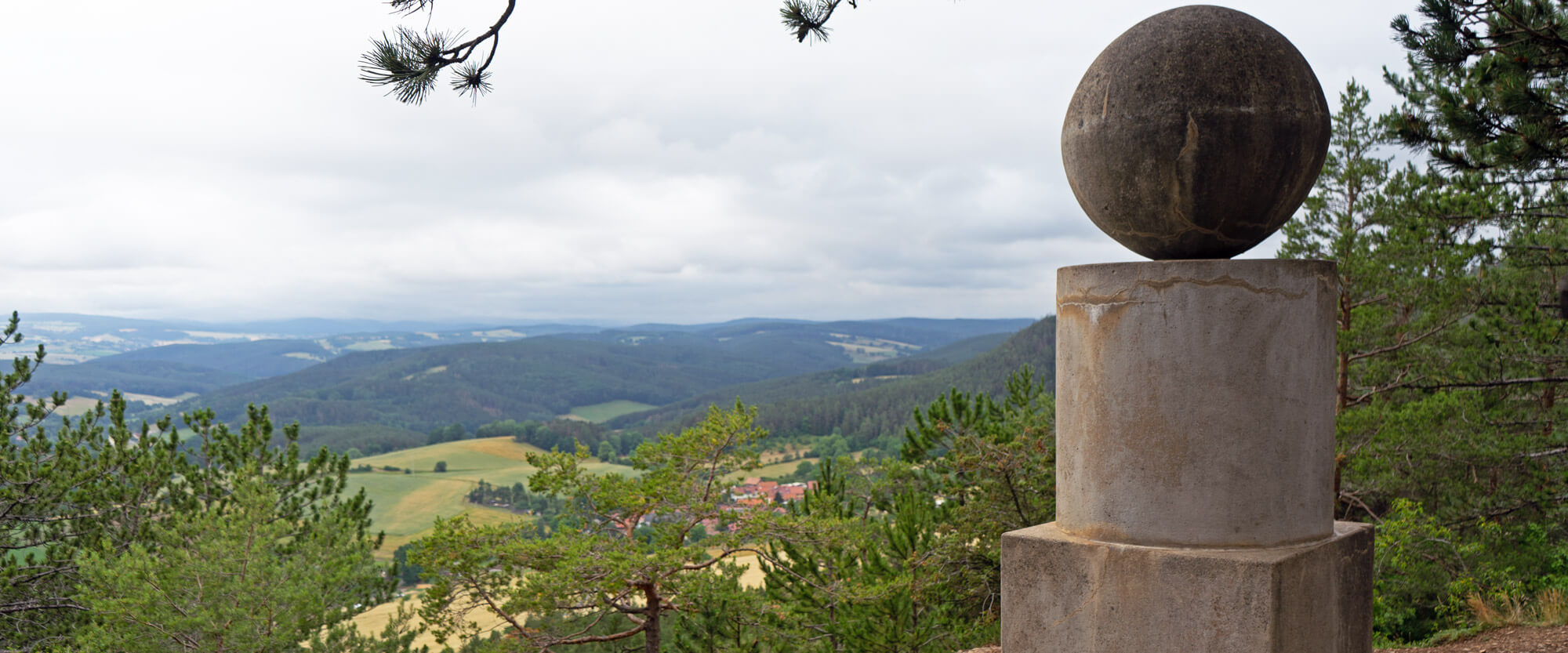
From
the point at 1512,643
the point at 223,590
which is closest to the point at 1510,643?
the point at 1512,643

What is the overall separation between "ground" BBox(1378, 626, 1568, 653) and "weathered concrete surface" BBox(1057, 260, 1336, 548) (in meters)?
5.92

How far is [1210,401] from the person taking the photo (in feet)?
10.3

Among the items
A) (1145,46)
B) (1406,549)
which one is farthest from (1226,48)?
(1406,549)

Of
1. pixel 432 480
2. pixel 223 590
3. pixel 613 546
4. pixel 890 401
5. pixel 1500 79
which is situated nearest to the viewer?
pixel 1500 79

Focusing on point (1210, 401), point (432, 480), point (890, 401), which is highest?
point (1210, 401)

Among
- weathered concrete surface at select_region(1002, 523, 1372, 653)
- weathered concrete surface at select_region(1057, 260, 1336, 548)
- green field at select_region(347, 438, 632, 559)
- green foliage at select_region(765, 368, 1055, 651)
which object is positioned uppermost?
weathered concrete surface at select_region(1057, 260, 1336, 548)

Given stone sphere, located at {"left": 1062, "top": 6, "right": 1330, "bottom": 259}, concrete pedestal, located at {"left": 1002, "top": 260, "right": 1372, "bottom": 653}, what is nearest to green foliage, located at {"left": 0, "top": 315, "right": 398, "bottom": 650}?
concrete pedestal, located at {"left": 1002, "top": 260, "right": 1372, "bottom": 653}

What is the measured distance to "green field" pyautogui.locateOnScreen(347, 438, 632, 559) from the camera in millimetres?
73250

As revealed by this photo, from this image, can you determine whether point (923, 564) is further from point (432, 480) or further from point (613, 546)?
point (432, 480)

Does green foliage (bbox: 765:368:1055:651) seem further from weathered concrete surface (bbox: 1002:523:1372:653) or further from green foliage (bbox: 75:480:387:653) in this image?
weathered concrete surface (bbox: 1002:523:1372:653)

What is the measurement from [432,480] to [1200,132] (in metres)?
96.4

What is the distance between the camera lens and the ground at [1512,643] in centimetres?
784

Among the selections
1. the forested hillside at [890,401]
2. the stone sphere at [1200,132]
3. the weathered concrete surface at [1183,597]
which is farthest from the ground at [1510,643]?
the forested hillside at [890,401]

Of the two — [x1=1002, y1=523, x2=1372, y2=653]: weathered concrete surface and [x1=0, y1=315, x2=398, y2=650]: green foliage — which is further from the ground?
[x1=1002, y1=523, x2=1372, y2=653]: weathered concrete surface
